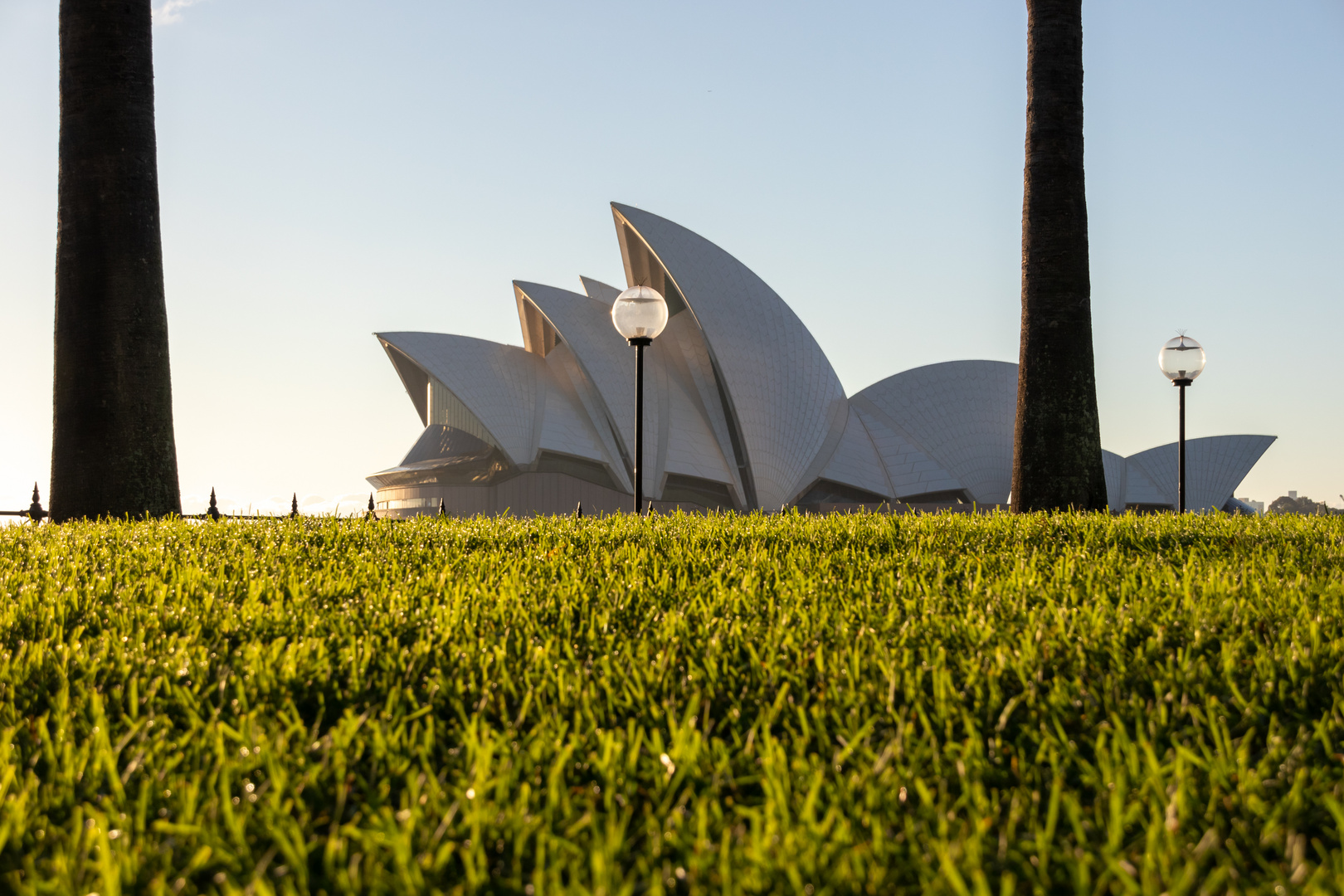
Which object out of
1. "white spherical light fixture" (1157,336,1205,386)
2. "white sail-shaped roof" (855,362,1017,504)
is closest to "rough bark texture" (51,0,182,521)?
"white spherical light fixture" (1157,336,1205,386)

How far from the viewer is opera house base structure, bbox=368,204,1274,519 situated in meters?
28.7

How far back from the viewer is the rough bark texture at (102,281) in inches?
352

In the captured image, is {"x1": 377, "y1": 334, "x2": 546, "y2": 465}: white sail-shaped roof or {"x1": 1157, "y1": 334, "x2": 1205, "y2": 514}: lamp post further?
{"x1": 377, "y1": 334, "x2": 546, "y2": 465}: white sail-shaped roof

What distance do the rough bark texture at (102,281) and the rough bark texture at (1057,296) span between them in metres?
9.05

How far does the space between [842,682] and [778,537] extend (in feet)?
10.1

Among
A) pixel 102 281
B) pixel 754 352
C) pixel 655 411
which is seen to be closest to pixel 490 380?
pixel 655 411

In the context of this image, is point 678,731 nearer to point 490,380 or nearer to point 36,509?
point 36,509

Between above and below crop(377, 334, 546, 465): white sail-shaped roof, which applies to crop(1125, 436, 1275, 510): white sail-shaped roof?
below

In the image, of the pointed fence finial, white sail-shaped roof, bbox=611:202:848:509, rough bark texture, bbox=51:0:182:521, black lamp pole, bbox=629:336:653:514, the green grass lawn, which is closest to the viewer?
the green grass lawn

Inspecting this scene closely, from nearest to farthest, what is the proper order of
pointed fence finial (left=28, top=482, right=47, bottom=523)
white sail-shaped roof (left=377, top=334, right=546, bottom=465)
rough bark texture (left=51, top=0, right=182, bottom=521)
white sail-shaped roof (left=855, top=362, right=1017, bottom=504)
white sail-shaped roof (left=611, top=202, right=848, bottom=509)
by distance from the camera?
rough bark texture (left=51, top=0, right=182, bottom=521), pointed fence finial (left=28, top=482, right=47, bottom=523), white sail-shaped roof (left=611, top=202, right=848, bottom=509), white sail-shaped roof (left=377, top=334, right=546, bottom=465), white sail-shaped roof (left=855, top=362, right=1017, bottom=504)

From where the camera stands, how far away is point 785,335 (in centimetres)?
3047

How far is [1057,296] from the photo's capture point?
32.7ft

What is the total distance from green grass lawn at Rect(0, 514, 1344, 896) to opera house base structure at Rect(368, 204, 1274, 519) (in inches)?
929

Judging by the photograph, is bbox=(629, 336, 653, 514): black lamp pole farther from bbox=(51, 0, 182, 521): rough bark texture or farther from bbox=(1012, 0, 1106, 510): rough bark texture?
bbox=(51, 0, 182, 521): rough bark texture
